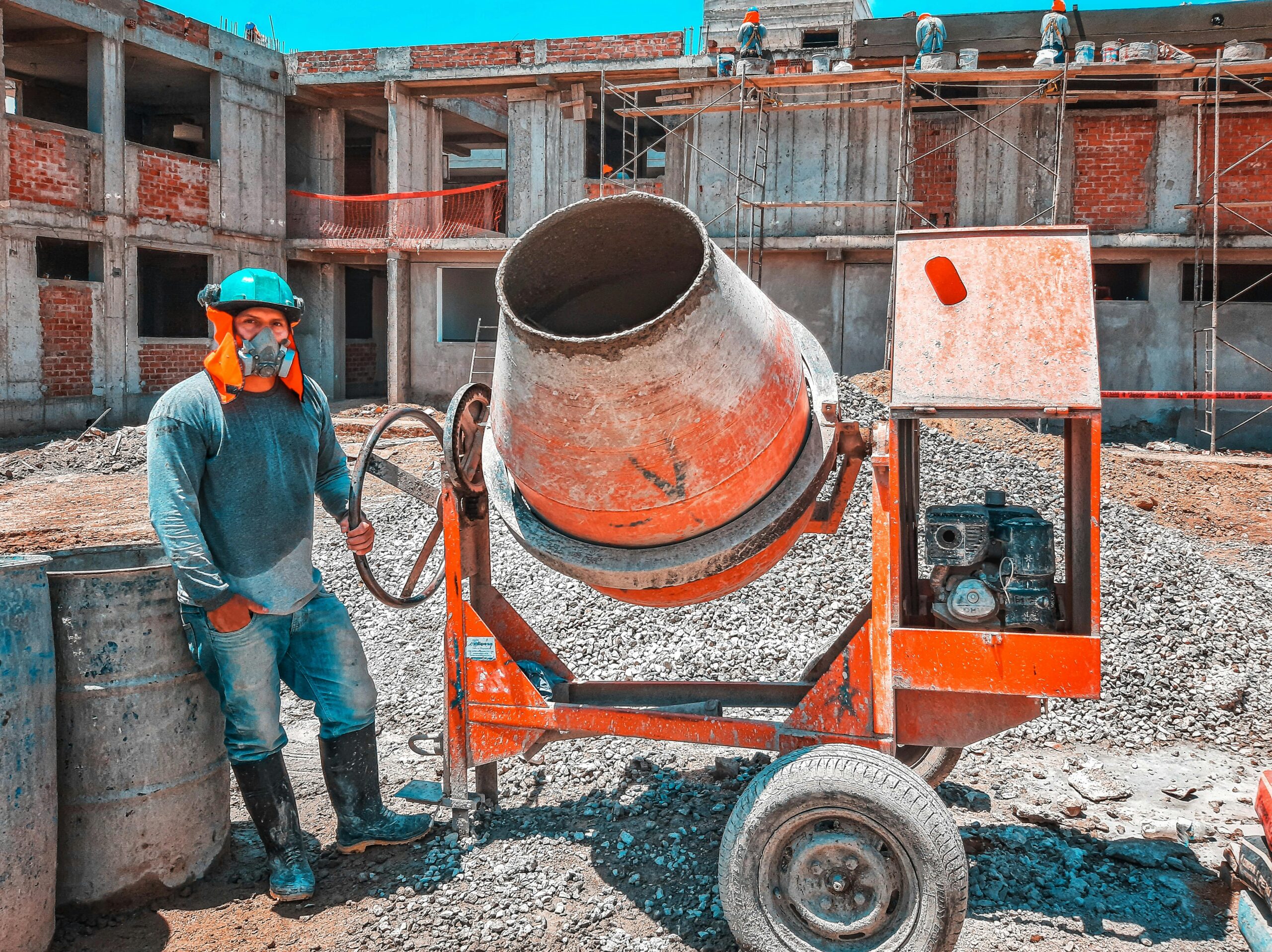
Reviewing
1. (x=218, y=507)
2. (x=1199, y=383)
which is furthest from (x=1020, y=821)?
(x=1199, y=383)

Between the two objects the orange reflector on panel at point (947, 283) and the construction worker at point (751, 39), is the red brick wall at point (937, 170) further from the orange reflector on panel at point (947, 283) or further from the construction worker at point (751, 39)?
the orange reflector on panel at point (947, 283)

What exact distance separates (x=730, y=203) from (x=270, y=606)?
1317cm

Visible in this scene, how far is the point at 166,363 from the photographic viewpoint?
619 inches

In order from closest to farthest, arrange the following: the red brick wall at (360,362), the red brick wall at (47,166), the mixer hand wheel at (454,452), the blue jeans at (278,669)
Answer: the blue jeans at (278,669) < the mixer hand wheel at (454,452) < the red brick wall at (47,166) < the red brick wall at (360,362)

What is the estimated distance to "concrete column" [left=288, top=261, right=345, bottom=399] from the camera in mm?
17828

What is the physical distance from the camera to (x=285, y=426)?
340cm

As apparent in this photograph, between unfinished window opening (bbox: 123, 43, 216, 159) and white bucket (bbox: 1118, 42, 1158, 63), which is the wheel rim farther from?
unfinished window opening (bbox: 123, 43, 216, 159)

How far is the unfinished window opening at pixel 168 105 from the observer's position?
53.4 feet

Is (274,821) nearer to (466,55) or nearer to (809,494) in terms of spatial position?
(809,494)

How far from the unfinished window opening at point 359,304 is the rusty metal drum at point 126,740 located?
741 inches

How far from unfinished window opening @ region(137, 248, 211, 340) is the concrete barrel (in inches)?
656

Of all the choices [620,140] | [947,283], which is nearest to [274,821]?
[947,283]

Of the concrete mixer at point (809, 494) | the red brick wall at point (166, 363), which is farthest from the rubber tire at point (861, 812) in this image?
the red brick wall at point (166, 363)

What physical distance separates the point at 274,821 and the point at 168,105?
18905 millimetres
